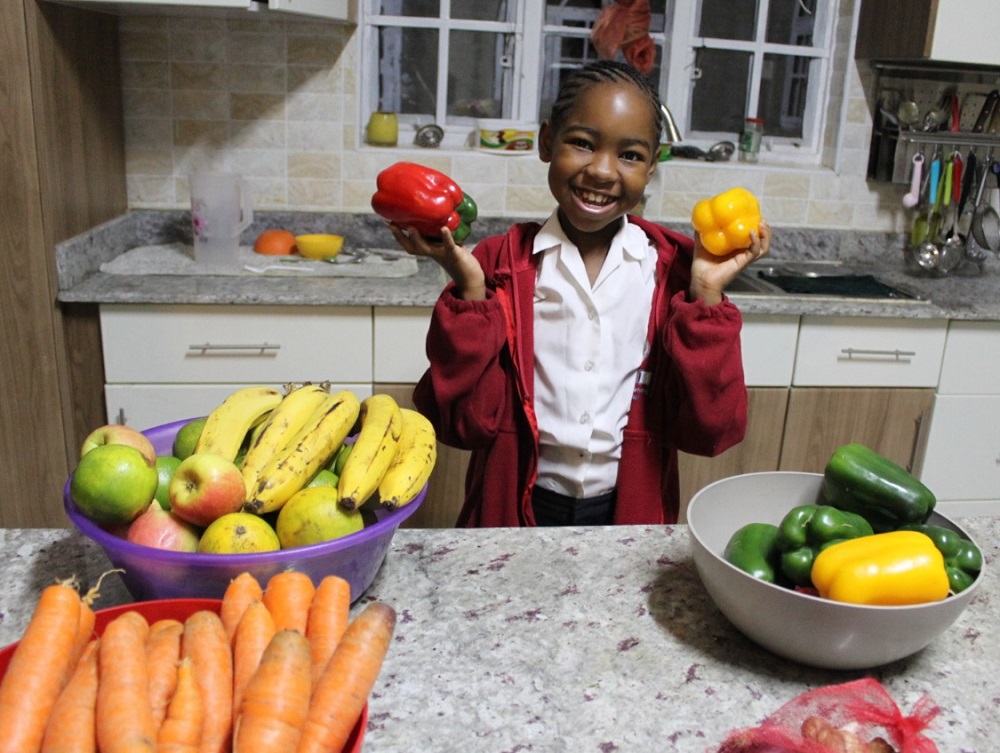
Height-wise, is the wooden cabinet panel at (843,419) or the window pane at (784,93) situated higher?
the window pane at (784,93)

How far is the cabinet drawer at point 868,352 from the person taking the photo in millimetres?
2289

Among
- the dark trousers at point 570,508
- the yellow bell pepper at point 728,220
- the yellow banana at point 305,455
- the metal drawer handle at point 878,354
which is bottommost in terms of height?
the dark trousers at point 570,508

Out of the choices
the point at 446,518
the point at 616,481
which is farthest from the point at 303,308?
the point at 616,481

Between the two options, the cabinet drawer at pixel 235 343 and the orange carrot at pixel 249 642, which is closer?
the orange carrot at pixel 249 642

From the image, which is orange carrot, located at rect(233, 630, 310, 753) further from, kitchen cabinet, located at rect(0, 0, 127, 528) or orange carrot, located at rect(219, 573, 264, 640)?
kitchen cabinet, located at rect(0, 0, 127, 528)

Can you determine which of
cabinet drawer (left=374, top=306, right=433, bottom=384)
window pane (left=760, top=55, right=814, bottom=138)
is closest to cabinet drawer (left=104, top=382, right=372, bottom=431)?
cabinet drawer (left=374, top=306, right=433, bottom=384)

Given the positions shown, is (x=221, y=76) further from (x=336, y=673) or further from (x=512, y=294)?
(x=336, y=673)

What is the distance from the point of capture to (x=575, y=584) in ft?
3.26

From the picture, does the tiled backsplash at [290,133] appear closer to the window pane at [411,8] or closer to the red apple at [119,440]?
the window pane at [411,8]

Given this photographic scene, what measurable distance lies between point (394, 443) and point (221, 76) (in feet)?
6.21

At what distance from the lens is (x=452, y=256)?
46.3 inches

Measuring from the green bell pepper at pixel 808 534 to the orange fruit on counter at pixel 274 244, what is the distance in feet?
6.28

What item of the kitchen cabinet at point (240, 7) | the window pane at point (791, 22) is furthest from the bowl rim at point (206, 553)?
the window pane at point (791, 22)

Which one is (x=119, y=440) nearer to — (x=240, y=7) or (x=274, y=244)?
(x=240, y=7)
